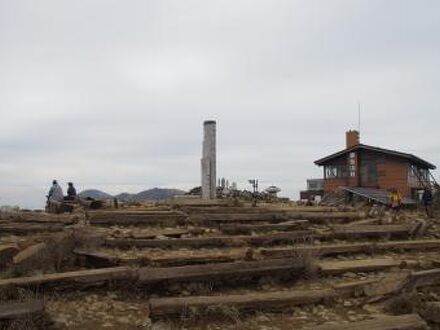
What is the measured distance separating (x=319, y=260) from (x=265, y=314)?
2817mm

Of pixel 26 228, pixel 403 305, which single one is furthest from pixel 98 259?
pixel 403 305

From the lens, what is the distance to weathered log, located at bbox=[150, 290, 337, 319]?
23.1ft

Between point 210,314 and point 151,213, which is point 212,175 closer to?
point 151,213

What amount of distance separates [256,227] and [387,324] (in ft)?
17.5

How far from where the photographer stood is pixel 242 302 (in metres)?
7.44

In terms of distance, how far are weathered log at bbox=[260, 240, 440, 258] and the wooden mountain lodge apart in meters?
26.1

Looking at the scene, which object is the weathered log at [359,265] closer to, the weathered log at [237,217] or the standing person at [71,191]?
the weathered log at [237,217]

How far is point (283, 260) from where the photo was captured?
893cm

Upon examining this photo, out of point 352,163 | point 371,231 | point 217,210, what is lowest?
point 371,231

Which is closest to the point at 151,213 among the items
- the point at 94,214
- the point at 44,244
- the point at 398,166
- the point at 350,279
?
the point at 94,214

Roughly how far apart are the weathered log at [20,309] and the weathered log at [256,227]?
18.4 ft

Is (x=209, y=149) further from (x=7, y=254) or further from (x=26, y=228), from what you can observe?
(x=7, y=254)

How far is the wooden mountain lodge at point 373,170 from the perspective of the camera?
130ft

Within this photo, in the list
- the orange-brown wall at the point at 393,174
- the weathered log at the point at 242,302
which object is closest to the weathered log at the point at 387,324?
the weathered log at the point at 242,302
